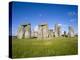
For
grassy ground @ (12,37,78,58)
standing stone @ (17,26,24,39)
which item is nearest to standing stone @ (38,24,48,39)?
grassy ground @ (12,37,78,58)

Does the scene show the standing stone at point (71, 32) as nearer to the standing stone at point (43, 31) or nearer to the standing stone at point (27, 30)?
the standing stone at point (43, 31)

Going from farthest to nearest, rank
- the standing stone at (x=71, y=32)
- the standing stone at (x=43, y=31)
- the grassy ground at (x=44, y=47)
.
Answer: the standing stone at (x=71, y=32)
the standing stone at (x=43, y=31)
the grassy ground at (x=44, y=47)

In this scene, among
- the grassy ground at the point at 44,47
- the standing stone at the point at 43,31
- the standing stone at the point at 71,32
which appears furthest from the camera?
the standing stone at the point at 71,32

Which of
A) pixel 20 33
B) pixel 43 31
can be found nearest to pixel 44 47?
pixel 43 31

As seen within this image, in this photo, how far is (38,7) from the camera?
2.19m

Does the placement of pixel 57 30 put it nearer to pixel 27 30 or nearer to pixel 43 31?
pixel 43 31

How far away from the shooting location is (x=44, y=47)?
221 cm

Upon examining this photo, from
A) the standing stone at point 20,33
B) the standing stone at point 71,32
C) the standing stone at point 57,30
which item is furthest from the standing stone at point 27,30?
the standing stone at point 71,32

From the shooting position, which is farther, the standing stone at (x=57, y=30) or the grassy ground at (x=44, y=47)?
the standing stone at (x=57, y=30)

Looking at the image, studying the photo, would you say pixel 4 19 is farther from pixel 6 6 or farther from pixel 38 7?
pixel 38 7

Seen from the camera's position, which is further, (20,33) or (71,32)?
(71,32)

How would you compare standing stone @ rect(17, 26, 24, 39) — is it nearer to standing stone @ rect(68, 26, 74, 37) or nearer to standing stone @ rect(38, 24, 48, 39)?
standing stone @ rect(38, 24, 48, 39)

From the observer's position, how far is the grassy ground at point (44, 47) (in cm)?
209

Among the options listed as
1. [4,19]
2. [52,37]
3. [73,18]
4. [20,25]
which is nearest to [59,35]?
[52,37]
